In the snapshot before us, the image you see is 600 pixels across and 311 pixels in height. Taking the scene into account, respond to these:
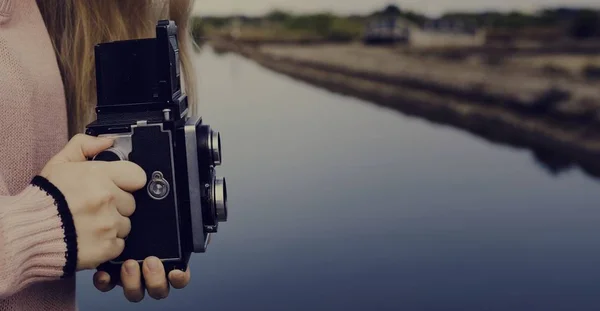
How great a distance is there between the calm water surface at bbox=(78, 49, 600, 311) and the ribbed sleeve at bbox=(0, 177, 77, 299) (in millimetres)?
507

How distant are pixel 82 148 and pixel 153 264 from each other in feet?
0.55

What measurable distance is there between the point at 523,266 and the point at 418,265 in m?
0.90

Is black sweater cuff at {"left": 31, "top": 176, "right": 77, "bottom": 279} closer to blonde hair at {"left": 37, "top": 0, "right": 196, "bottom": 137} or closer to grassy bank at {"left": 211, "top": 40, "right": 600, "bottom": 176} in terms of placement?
blonde hair at {"left": 37, "top": 0, "right": 196, "bottom": 137}

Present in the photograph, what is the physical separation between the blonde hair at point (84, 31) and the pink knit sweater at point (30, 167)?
72 millimetres

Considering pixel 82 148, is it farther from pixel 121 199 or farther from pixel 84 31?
pixel 84 31

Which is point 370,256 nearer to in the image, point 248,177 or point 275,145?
point 248,177

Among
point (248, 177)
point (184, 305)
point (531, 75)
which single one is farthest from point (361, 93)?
point (184, 305)

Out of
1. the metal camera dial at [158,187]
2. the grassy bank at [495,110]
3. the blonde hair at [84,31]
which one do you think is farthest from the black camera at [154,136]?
the grassy bank at [495,110]

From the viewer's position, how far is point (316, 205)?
8.35 m

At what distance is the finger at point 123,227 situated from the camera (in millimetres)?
847

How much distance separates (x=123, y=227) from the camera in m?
0.85

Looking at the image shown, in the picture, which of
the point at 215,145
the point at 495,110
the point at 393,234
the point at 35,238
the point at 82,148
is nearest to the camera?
the point at 35,238

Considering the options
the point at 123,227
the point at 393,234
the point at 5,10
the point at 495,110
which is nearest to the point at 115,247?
the point at 123,227

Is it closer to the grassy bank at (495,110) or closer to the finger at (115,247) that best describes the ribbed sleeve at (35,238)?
the finger at (115,247)
